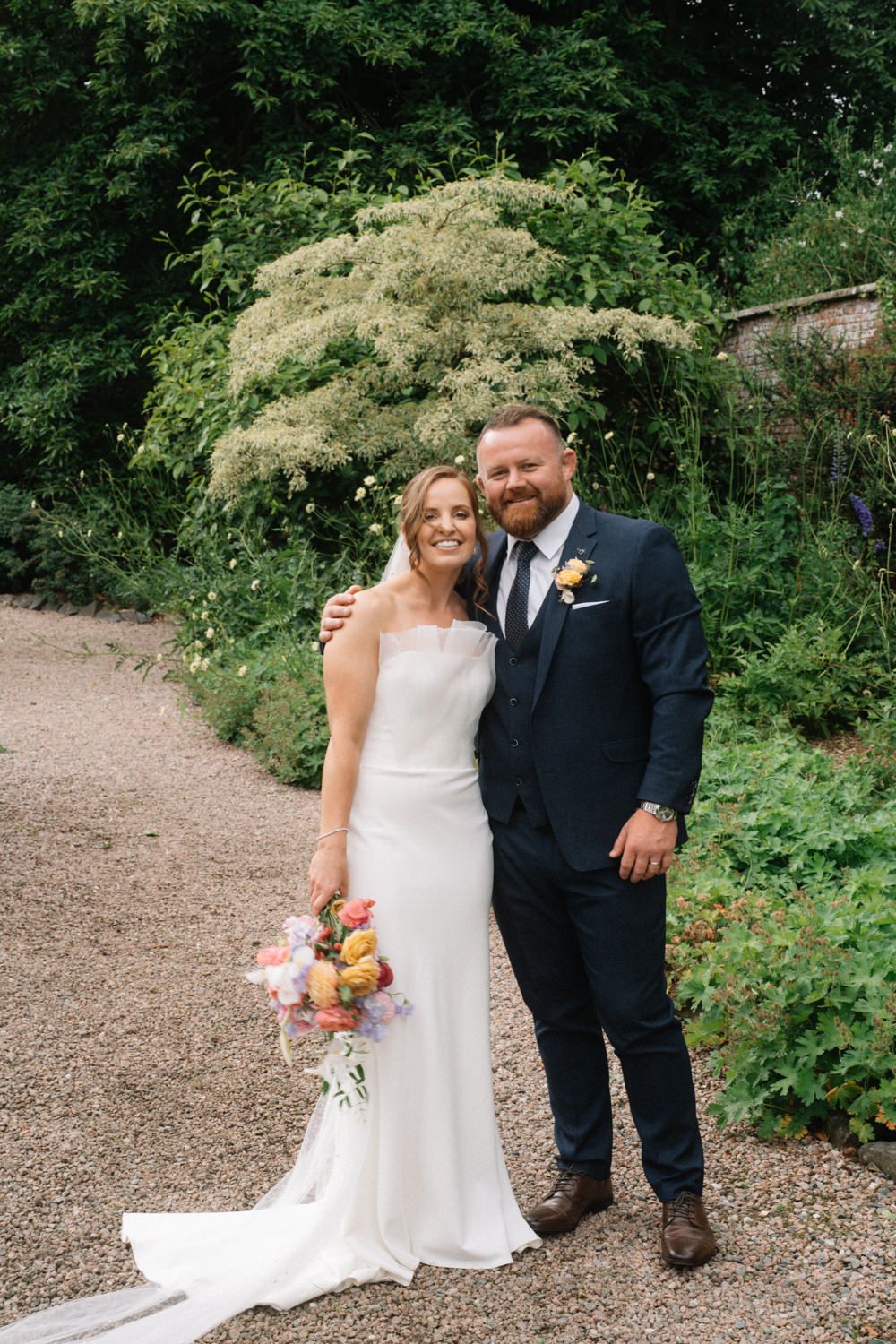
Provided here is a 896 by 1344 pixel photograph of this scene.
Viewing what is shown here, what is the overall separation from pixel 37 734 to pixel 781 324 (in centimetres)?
609

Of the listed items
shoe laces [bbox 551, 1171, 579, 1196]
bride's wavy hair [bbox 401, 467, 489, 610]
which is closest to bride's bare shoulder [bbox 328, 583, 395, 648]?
bride's wavy hair [bbox 401, 467, 489, 610]

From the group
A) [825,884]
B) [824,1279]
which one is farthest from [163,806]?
[824,1279]

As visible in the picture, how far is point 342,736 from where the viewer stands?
2744 mm

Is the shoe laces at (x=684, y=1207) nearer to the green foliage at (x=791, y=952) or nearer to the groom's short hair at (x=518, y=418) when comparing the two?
the green foliage at (x=791, y=952)

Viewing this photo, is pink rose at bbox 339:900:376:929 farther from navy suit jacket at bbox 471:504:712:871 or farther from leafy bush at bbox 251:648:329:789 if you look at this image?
leafy bush at bbox 251:648:329:789

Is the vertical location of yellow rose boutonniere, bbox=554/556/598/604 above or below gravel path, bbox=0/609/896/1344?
above

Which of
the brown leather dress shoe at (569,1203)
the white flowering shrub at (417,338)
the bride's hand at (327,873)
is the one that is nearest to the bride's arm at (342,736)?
the bride's hand at (327,873)

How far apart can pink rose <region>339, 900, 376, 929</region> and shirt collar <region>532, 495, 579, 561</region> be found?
890mm

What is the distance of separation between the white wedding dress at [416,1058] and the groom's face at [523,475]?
29 cm

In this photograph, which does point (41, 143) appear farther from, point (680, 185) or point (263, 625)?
point (263, 625)

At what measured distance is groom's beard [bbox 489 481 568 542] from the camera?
2744mm

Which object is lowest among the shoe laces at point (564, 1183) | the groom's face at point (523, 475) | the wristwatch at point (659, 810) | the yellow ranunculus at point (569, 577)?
the shoe laces at point (564, 1183)

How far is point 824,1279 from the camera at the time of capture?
2.57 m

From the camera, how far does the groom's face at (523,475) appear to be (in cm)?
271
